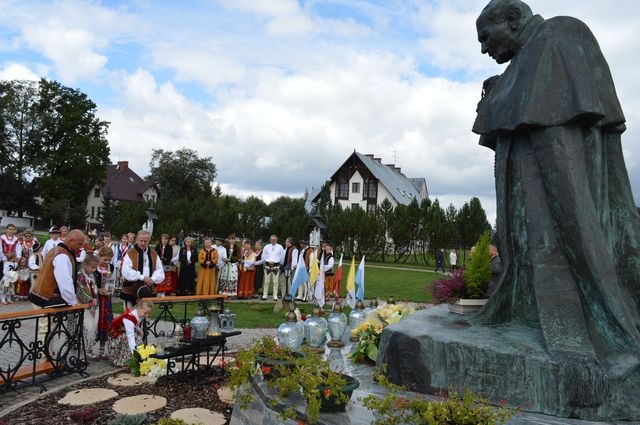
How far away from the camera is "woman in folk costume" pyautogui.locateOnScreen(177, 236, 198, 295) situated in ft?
48.1

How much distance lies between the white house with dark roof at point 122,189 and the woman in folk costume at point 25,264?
51634 millimetres

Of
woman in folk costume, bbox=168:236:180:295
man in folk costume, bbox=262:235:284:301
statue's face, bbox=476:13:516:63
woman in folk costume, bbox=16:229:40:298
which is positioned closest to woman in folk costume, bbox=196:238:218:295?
Answer: woman in folk costume, bbox=168:236:180:295

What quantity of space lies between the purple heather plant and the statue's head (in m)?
2.25

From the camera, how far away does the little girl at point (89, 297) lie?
7348mm

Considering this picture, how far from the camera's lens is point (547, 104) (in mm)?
3492

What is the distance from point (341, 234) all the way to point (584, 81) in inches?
1309

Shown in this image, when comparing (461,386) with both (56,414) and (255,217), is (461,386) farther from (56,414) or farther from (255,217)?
(255,217)

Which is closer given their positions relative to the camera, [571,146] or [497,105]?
[571,146]

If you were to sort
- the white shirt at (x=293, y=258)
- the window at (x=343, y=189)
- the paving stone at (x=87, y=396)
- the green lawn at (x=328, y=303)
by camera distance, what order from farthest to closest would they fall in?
the window at (x=343, y=189), the white shirt at (x=293, y=258), the green lawn at (x=328, y=303), the paving stone at (x=87, y=396)

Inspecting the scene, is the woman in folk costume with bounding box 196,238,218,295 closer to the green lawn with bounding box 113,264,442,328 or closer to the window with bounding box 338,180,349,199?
the green lawn with bounding box 113,264,442,328

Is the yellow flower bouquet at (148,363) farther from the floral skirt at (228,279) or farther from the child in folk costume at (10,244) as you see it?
the child in folk costume at (10,244)

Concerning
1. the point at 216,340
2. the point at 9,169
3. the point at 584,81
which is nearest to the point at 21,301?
the point at 216,340

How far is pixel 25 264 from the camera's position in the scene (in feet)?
45.7

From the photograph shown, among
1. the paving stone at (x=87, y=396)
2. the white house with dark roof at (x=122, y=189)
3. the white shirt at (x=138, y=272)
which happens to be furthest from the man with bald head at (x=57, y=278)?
the white house with dark roof at (x=122, y=189)
